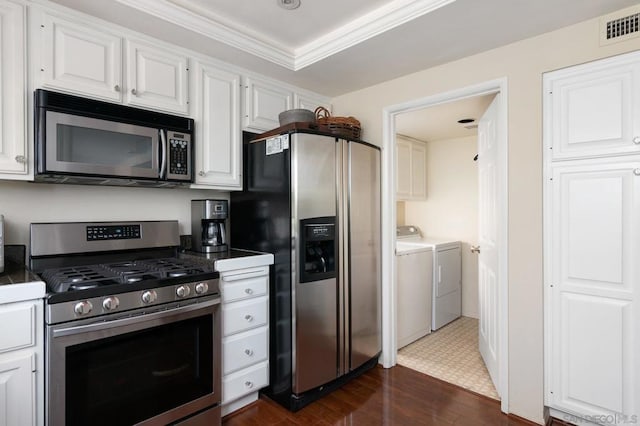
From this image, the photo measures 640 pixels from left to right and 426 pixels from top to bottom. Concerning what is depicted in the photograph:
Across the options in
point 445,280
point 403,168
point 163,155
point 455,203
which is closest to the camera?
point 163,155

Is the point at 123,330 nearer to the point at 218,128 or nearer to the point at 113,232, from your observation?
the point at 113,232

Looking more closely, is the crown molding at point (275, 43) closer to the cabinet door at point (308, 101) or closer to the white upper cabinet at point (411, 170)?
the cabinet door at point (308, 101)

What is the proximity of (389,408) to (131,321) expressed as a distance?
166 centimetres

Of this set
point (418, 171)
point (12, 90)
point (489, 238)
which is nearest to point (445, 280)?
point (489, 238)

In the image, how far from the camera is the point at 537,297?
6.63 feet

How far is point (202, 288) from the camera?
5.98 feet

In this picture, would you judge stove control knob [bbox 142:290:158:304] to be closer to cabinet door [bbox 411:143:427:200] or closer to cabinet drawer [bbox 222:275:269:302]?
cabinet drawer [bbox 222:275:269:302]

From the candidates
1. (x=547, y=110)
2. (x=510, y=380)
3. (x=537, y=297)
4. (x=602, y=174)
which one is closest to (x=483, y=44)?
(x=547, y=110)

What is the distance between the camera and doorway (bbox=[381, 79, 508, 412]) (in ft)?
7.02

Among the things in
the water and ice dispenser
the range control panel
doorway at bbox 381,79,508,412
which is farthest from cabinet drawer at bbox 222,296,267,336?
doorway at bbox 381,79,508,412

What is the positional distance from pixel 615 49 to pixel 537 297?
142 centimetres

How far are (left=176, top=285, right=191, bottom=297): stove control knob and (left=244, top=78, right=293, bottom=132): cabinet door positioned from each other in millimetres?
1284

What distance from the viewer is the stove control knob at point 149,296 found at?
5.23 ft

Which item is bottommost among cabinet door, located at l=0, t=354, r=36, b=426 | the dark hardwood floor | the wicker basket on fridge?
the dark hardwood floor
